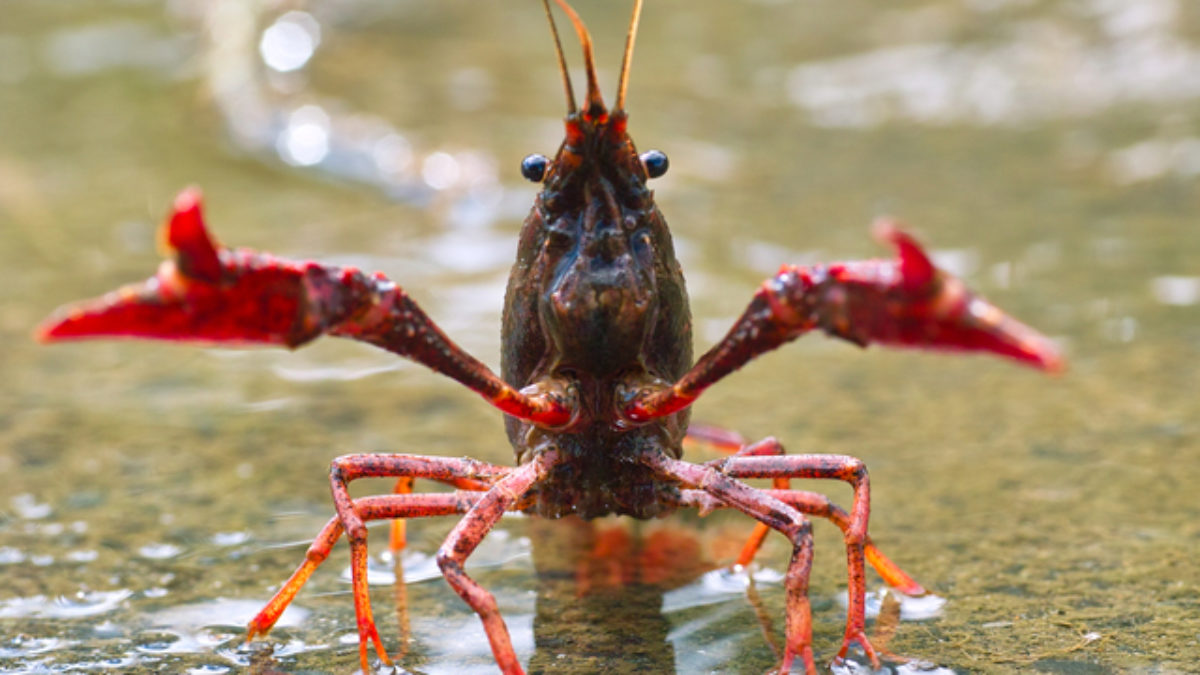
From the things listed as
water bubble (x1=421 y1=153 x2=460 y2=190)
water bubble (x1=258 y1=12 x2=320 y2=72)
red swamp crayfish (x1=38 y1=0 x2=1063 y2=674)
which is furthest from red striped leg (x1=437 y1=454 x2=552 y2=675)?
water bubble (x1=258 y1=12 x2=320 y2=72)

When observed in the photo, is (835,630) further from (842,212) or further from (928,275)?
(842,212)

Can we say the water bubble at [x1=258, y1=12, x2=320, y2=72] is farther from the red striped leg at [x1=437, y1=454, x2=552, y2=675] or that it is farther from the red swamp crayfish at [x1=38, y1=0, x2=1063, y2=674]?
the red striped leg at [x1=437, y1=454, x2=552, y2=675]

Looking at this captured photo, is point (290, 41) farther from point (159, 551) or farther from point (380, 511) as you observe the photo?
point (380, 511)

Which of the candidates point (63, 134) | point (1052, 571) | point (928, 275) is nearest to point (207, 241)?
point (928, 275)

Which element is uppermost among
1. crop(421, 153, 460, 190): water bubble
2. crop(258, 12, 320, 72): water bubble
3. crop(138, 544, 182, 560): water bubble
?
crop(258, 12, 320, 72): water bubble

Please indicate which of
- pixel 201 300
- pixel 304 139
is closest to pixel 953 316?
pixel 201 300

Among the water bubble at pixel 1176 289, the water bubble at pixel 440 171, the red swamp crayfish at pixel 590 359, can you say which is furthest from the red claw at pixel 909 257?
the water bubble at pixel 440 171
